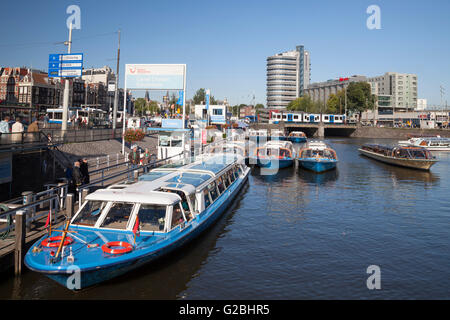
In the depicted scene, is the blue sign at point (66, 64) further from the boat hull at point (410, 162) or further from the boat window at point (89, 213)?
the boat hull at point (410, 162)

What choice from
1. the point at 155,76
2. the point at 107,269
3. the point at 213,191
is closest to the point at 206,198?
the point at 213,191

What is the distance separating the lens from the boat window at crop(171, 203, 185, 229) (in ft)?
43.5

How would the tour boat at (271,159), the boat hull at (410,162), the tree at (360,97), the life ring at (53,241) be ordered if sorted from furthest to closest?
the tree at (360,97)
the tour boat at (271,159)
the boat hull at (410,162)
the life ring at (53,241)

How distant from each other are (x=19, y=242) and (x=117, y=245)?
3.18 m

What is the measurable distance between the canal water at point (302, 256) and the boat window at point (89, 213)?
2144mm

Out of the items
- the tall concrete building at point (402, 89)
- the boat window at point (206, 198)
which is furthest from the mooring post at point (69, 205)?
the tall concrete building at point (402, 89)

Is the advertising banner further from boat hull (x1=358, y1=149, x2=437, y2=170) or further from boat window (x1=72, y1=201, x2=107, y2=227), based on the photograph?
boat hull (x1=358, y1=149, x2=437, y2=170)

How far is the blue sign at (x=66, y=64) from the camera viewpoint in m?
28.0

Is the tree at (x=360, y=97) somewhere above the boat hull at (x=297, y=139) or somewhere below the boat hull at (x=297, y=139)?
above

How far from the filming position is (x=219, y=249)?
1561 cm

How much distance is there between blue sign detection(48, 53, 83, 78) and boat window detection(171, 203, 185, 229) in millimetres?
19005
